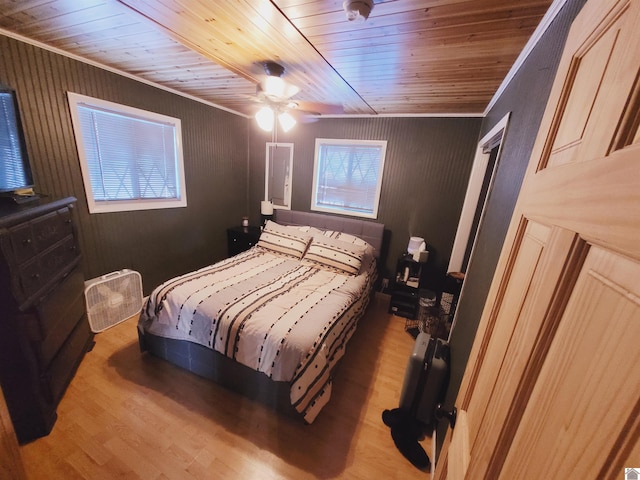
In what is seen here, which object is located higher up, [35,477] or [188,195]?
[188,195]

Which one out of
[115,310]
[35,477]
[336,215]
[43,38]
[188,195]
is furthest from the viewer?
[336,215]

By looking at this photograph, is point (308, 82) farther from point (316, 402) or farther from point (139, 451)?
point (139, 451)

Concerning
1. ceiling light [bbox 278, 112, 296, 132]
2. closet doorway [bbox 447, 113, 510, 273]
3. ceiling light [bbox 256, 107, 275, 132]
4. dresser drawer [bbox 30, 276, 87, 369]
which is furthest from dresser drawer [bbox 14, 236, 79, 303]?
closet doorway [bbox 447, 113, 510, 273]

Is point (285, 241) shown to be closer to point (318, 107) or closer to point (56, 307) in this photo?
point (318, 107)

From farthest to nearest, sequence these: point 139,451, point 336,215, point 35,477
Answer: point 336,215
point 139,451
point 35,477

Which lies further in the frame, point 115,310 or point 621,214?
point 115,310

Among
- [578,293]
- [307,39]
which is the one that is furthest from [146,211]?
[578,293]

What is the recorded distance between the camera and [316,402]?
1713mm

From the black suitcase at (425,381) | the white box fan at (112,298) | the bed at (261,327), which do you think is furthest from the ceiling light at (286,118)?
the white box fan at (112,298)

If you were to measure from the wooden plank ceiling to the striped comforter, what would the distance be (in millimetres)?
1603

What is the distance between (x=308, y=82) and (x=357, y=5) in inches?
48.1

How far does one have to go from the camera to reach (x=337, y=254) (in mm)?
2922

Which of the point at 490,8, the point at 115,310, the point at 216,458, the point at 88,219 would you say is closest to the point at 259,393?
the point at 216,458

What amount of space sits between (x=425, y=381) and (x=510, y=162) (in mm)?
1438
